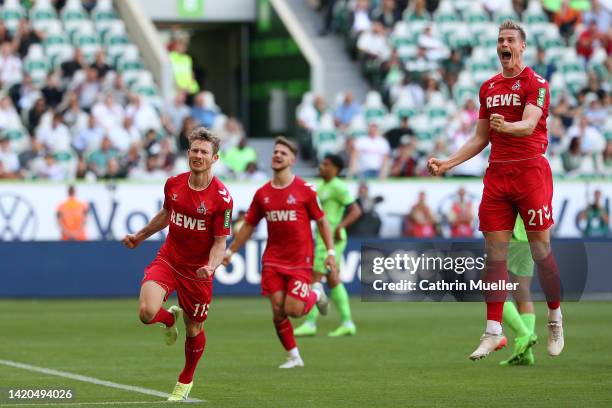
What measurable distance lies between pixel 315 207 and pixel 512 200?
351cm

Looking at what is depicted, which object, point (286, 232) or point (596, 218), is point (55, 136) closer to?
point (596, 218)

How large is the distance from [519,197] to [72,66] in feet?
60.1

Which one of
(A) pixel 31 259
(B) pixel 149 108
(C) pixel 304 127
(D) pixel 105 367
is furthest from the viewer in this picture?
(C) pixel 304 127

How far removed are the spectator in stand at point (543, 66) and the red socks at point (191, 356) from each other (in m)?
22.1

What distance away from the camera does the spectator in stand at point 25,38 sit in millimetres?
28984

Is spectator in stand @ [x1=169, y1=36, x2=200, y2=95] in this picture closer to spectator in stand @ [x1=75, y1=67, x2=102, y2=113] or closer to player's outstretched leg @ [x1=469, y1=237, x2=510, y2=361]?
spectator in stand @ [x1=75, y1=67, x2=102, y2=113]

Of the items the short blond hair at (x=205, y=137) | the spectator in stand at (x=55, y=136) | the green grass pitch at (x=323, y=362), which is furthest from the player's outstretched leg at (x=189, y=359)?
the spectator in stand at (x=55, y=136)

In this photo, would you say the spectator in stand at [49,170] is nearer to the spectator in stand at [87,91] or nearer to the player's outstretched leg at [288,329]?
the spectator in stand at [87,91]

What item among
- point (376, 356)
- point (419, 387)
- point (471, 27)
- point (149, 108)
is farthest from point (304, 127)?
point (419, 387)

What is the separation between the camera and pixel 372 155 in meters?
28.5

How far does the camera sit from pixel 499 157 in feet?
39.1

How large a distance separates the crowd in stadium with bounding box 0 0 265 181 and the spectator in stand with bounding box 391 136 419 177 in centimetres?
273

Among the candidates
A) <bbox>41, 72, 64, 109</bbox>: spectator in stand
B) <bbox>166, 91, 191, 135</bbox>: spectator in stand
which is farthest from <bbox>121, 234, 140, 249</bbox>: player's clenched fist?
<bbox>166, 91, 191, 135</bbox>: spectator in stand

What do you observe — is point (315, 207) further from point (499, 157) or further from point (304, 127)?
point (304, 127)
